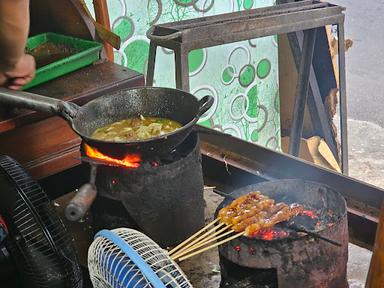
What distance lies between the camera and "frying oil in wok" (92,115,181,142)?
206 centimetres

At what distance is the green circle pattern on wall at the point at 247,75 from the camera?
462 cm

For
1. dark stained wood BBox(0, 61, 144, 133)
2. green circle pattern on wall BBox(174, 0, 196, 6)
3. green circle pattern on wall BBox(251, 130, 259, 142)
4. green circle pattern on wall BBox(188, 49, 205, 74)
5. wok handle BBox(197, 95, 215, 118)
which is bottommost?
green circle pattern on wall BBox(251, 130, 259, 142)

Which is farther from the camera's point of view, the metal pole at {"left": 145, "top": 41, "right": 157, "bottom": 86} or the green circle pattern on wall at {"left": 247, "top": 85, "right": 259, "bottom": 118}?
the green circle pattern on wall at {"left": 247, "top": 85, "right": 259, "bottom": 118}

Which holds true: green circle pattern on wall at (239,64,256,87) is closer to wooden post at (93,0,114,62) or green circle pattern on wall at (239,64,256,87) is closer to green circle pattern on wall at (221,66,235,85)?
green circle pattern on wall at (221,66,235,85)

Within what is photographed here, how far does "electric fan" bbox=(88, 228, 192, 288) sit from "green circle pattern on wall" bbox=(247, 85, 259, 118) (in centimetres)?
333

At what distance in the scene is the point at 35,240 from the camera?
1.80m

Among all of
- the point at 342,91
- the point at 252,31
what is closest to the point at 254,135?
the point at 342,91

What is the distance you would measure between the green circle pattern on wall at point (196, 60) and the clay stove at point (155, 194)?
2.15m

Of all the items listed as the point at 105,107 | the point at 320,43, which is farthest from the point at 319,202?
the point at 320,43

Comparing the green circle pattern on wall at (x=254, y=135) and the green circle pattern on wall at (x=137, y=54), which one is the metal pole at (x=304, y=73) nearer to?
the green circle pattern on wall at (x=254, y=135)

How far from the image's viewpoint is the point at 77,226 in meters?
2.39

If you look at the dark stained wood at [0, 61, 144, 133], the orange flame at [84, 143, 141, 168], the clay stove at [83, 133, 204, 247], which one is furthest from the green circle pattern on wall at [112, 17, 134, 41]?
the orange flame at [84, 143, 141, 168]

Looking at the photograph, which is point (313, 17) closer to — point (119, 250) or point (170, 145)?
point (170, 145)

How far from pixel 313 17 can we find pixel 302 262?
2.47m
